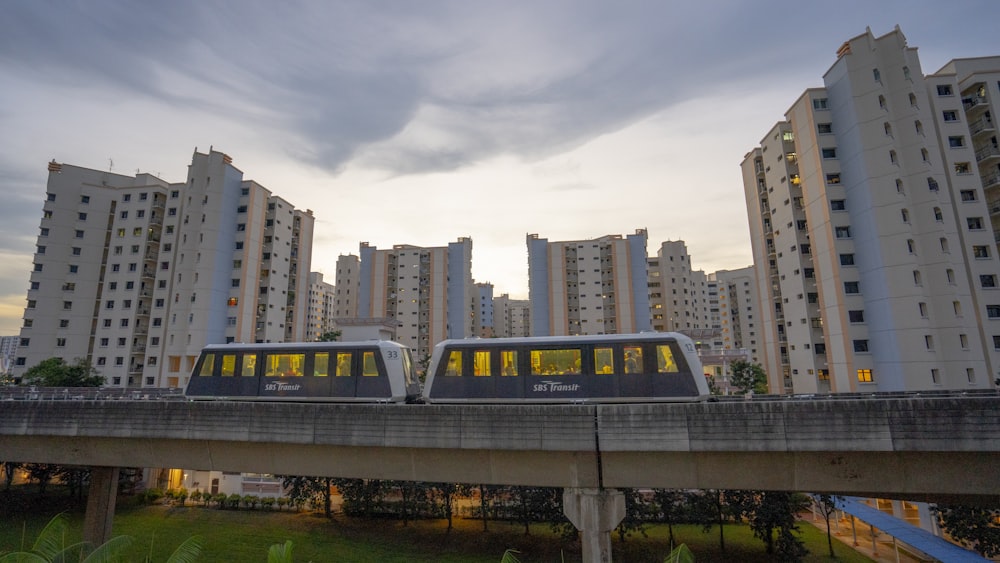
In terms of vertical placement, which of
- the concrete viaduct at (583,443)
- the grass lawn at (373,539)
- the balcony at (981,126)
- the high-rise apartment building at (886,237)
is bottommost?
the grass lawn at (373,539)

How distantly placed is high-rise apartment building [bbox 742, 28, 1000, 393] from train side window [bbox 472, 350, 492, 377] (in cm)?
3440

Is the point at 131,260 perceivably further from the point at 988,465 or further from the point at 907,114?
the point at 907,114

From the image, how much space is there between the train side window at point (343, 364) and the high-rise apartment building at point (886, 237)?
39474 millimetres

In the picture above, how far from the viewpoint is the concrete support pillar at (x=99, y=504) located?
18828 millimetres

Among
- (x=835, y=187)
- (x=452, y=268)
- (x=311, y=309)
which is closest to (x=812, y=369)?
(x=835, y=187)

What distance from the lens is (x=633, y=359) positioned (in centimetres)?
1698

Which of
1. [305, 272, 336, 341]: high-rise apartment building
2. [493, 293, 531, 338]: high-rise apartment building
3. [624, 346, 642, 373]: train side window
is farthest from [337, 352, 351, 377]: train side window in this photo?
[305, 272, 336, 341]: high-rise apartment building

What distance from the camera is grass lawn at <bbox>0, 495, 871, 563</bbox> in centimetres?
2369

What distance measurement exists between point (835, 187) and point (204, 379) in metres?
49.3

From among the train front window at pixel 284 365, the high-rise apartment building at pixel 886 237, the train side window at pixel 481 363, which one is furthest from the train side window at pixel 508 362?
the high-rise apartment building at pixel 886 237

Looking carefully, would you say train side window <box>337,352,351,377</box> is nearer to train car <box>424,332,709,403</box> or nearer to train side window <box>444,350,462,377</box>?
train car <box>424,332,709,403</box>

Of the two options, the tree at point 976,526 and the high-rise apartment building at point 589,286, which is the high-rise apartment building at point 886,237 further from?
the high-rise apartment building at point 589,286

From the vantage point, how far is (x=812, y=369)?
4059 centimetres

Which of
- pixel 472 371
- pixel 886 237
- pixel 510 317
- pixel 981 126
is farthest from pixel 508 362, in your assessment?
pixel 510 317
